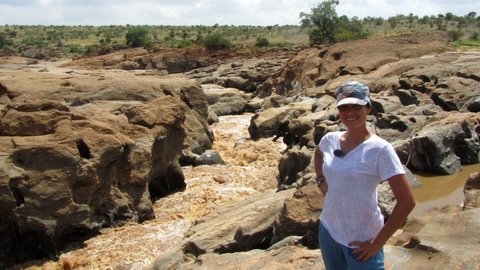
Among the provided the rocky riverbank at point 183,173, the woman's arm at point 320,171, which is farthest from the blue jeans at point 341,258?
the rocky riverbank at point 183,173

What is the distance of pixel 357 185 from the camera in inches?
130

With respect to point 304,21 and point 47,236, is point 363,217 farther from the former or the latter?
point 304,21

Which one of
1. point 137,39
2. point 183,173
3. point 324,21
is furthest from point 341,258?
point 137,39

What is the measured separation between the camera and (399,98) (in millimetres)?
19281

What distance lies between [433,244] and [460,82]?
51.1 feet

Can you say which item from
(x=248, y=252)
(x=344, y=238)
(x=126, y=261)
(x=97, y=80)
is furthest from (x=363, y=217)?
(x=97, y=80)

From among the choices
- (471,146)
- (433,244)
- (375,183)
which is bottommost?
(471,146)

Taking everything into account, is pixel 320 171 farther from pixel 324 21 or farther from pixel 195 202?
pixel 324 21

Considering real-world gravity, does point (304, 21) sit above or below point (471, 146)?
above

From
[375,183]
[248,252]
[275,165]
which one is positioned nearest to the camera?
[375,183]

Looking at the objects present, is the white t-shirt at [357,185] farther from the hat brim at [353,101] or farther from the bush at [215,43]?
the bush at [215,43]

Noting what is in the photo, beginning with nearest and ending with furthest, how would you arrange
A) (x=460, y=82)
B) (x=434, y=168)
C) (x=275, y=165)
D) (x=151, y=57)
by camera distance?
(x=434, y=168), (x=275, y=165), (x=460, y=82), (x=151, y=57)

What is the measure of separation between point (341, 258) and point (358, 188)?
0.60m

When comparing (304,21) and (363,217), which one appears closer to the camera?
(363,217)
